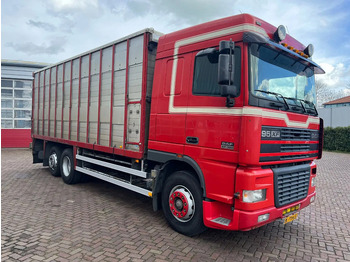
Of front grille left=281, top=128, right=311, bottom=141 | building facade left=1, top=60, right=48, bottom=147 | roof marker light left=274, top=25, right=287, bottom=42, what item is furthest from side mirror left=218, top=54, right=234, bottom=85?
building facade left=1, top=60, right=48, bottom=147

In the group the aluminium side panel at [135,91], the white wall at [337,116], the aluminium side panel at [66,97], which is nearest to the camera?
the aluminium side panel at [135,91]

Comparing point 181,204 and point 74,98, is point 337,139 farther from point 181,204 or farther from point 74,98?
point 181,204

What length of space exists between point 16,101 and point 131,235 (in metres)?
15.3

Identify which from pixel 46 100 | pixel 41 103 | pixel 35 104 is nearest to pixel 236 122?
pixel 46 100

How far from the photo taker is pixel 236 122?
3459 mm

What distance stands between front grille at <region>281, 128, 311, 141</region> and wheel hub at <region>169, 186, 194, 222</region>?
1598 millimetres

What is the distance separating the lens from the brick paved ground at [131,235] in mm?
3629

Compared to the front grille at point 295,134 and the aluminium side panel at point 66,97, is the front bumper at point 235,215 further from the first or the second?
the aluminium side panel at point 66,97

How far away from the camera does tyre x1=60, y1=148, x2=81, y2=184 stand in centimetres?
723

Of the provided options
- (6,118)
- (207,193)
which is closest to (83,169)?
(207,193)

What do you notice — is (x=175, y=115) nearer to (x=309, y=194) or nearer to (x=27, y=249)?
(x=309, y=194)

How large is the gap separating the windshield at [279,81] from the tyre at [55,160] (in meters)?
6.44

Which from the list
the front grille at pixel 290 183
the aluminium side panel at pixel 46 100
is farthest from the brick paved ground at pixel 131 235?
the aluminium side panel at pixel 46 100

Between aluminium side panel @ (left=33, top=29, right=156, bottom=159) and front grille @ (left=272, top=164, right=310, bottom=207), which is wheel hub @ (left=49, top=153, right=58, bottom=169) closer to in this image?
aluminium side panel @ (left=33, top=29, right=156, bottom=159)
